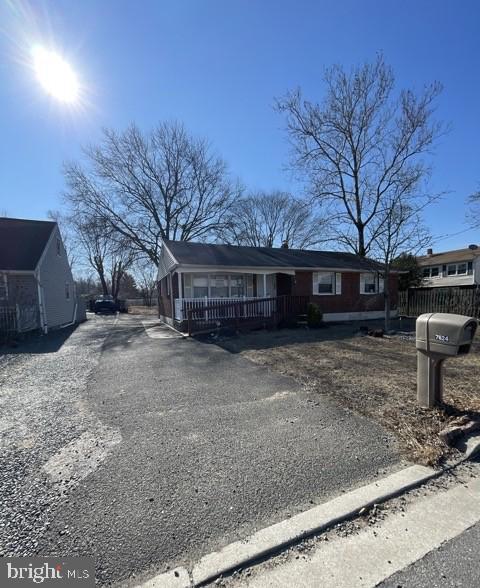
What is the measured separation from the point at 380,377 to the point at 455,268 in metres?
31.8

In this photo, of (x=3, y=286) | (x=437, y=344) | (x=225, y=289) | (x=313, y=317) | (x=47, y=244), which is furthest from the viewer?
(x=47, y=244)

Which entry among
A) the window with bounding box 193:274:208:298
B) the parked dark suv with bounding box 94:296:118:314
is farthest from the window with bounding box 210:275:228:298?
the parked dark suv with bounding box 94:296:118:314

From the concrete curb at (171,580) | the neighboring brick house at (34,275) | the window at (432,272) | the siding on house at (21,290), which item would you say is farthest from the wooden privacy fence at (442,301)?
the siding on house at (21,290)

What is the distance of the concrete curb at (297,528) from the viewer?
168cm

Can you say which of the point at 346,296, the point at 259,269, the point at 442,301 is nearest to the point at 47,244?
the point at 259,269

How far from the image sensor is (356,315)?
16.2 metres

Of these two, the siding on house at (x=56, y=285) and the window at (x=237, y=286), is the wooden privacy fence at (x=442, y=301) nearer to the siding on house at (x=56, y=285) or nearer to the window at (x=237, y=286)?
the window at (x=237, y=286)

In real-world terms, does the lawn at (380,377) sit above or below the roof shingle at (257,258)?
below

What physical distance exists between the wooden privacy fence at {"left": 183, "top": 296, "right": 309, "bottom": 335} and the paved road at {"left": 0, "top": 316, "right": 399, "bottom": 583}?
6.45 meters

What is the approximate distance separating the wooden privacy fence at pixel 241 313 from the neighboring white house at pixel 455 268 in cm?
1948

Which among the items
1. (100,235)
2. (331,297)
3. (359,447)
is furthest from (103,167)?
(359,447)

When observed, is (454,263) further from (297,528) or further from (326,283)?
(297,528)

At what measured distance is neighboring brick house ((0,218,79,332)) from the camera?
12281 mm

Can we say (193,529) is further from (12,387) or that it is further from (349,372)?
(12,387)
